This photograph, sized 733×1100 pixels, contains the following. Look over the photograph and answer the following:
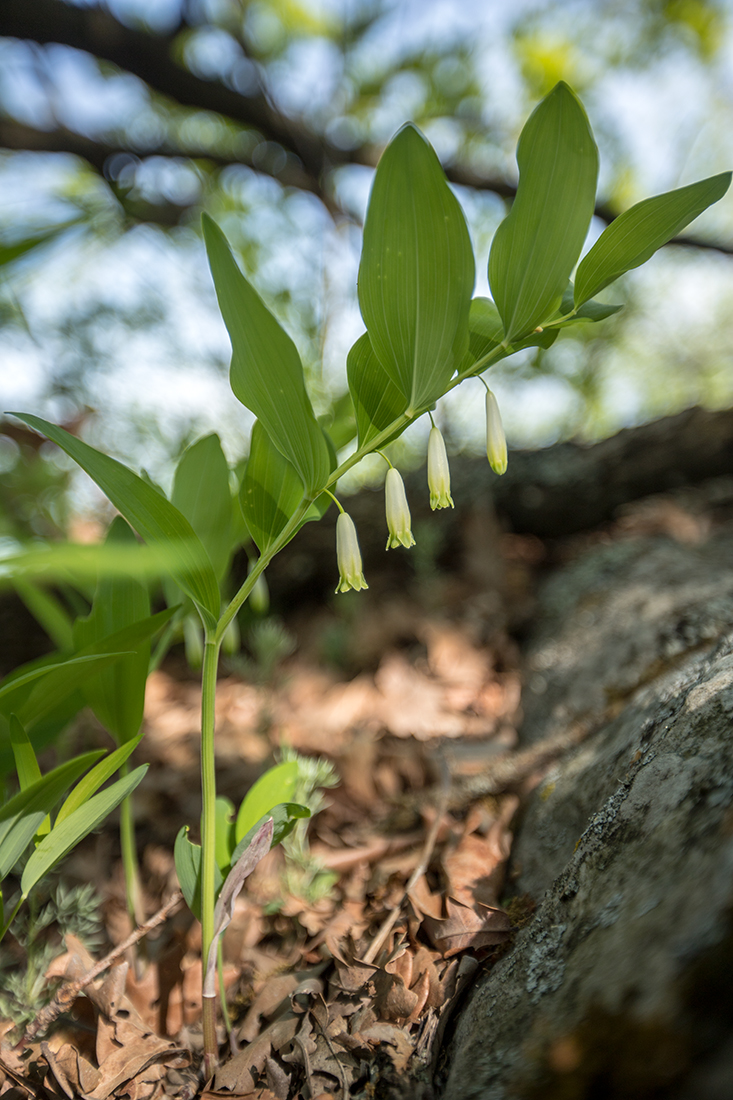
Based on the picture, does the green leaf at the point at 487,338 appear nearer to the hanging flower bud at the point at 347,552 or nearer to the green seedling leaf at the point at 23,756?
the hanging flower bud at the point at 347,552

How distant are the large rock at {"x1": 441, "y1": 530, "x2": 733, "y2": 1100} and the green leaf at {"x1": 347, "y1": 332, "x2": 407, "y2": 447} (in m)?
0.66

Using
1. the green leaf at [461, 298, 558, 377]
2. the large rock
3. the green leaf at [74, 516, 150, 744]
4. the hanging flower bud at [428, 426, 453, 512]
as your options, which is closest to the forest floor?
the large rock

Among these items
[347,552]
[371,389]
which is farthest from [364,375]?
[347,552]

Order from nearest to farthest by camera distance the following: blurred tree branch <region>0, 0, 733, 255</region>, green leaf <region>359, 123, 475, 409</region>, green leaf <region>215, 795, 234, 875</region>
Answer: green leaf <region>359, 123, 475, 409</region> → green leaf <region>215, 795, 234, 875</region> → blurred tree branch <region>0, 0, 733, 255</region>

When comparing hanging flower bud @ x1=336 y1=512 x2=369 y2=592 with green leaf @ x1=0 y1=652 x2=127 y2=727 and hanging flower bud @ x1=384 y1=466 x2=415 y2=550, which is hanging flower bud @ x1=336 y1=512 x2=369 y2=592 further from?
green leaf @ x1=0 y1=652 x2=127 y2=727

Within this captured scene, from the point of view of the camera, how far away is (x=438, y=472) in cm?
94

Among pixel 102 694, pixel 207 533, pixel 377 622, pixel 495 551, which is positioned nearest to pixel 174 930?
pixel 102 694

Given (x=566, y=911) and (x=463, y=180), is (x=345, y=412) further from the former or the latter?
(x=463, y=180)

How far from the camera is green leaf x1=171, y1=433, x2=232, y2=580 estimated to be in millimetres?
1143

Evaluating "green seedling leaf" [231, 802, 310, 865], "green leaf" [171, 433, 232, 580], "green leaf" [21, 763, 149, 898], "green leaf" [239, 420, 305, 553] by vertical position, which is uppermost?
"green leaf" [171, 433, 232, 580]

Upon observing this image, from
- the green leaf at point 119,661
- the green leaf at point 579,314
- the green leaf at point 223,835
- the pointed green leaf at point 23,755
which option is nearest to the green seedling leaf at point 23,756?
the pointed green leaf at point 23,755

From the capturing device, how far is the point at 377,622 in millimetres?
2406

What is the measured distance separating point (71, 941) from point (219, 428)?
4.10 m

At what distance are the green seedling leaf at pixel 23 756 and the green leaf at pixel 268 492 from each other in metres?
0.48
